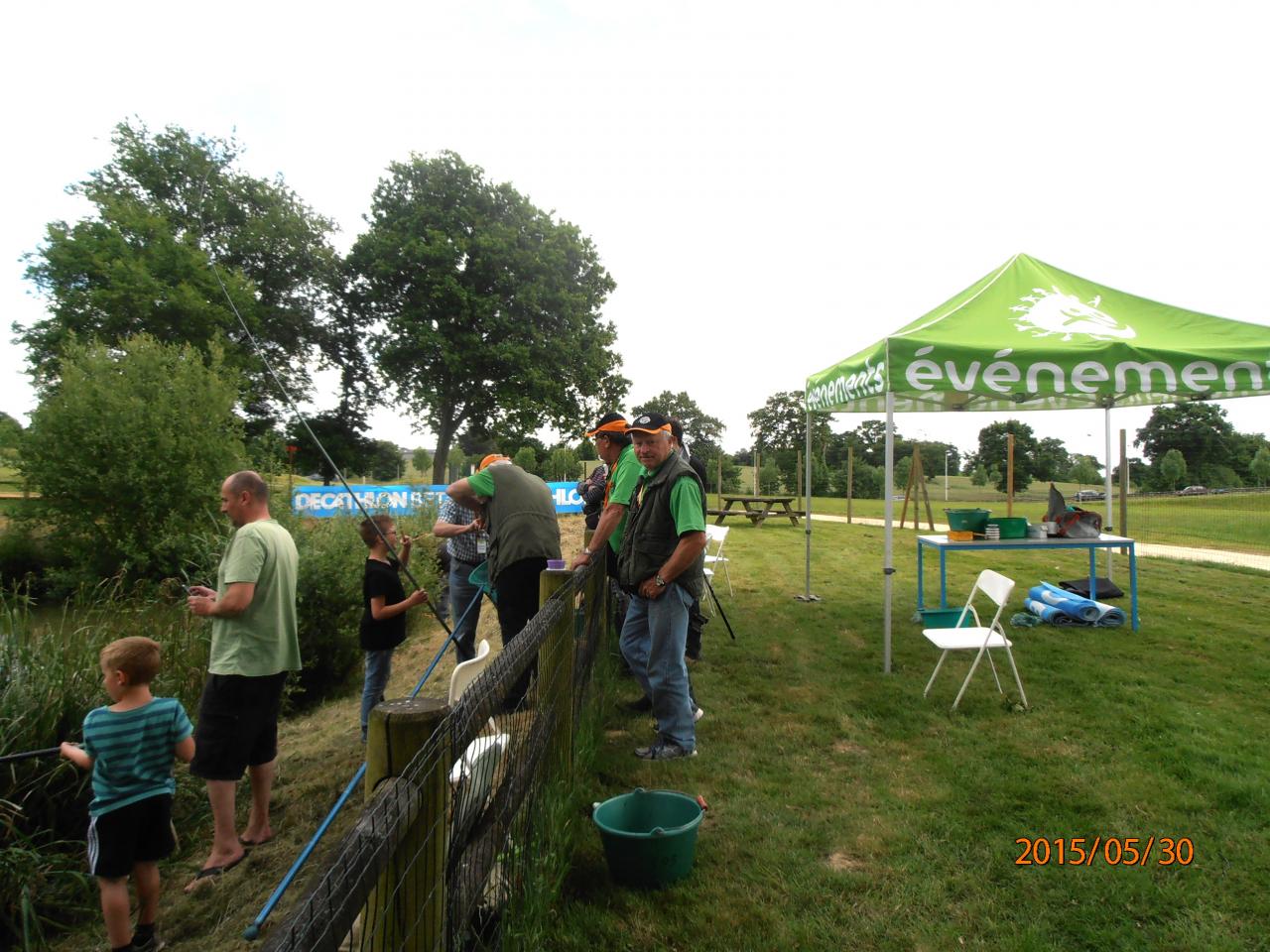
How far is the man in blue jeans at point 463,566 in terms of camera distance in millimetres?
5008

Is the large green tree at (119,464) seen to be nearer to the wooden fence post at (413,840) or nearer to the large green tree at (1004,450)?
the wooden fence post at (413,840)

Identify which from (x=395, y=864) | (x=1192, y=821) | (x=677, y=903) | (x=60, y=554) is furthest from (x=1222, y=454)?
(x=60, y=554)

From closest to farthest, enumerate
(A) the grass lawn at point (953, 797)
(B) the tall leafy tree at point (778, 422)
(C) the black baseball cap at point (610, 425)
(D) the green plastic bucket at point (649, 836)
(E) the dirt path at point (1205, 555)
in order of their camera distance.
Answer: (A) the grass lawn at point (953, 797), (D) the green plastic bucket at point (649, 836), (C) the black baseball cap at point (610, 425), (E) the dirt path at point (1205, 555), (B) the tall leafy tree at point (778, 422)

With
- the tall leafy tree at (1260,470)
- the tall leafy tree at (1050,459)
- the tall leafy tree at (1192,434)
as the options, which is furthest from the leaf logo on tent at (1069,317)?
the tall leafy tree at (1050,459)

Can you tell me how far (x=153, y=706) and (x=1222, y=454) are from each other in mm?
25052

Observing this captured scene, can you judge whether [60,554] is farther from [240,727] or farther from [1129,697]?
[1129,697]

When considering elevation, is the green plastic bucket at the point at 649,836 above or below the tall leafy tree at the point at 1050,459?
below

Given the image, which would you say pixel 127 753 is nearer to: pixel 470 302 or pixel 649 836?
pixel 649 836

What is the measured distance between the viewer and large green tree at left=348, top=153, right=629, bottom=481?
26.7 meters

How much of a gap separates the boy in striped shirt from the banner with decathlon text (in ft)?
17.4

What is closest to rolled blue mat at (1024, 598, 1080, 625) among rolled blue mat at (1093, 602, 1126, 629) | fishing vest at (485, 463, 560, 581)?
rolled blue mat at (1093, 602, 1126, 629)

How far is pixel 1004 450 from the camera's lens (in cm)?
4728

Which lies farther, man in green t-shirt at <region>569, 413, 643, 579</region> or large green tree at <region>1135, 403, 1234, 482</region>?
Result: large green tree at <region>1135, 403, 1234, 482</region>

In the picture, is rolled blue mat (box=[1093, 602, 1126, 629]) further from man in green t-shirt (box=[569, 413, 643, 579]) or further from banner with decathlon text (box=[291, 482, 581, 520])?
banner with decathlon text (box=[291, 482, 581, 520])
